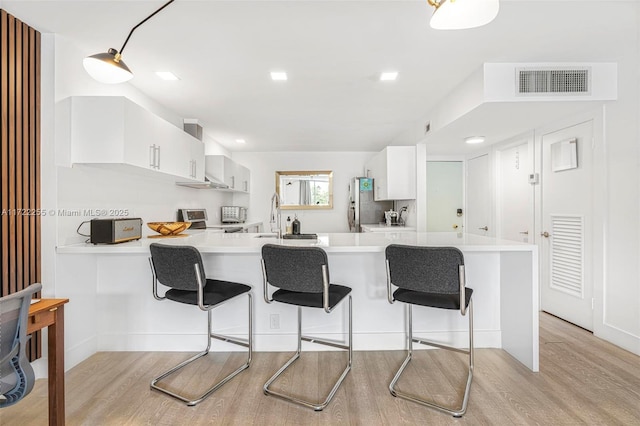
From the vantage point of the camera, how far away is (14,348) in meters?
1.19

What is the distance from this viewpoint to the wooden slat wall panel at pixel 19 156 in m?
1.91

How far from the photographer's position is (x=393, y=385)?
6.45ft

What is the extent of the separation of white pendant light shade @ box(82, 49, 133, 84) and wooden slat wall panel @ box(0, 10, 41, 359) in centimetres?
69

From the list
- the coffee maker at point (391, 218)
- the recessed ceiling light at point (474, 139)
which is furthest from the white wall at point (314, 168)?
the recessed ceiling light at point (474, 139)

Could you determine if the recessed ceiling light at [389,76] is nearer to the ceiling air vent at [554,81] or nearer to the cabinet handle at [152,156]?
the ceiling air vent at [554,81]

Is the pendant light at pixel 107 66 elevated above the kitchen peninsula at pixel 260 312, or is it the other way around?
the pendant light at pixel 107 66

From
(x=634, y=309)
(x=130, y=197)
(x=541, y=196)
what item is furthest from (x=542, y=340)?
(x=130, y=197)

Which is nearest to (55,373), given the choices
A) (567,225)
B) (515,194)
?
(567,225)

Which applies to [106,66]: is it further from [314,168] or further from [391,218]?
[314,168]

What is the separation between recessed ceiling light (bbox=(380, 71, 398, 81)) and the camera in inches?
108

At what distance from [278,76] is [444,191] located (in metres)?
3.59

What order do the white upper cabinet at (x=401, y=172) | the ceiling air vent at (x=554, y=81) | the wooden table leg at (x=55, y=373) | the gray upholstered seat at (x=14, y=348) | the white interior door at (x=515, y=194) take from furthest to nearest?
the white upper cabinet at (x=401, y=172), the white interior door at (x=515, y=194), the ceiling air vent at (x=554, y=81), the wooden table leg at (x=55, y=373), the gray upholstered seat at (x=14, y=348)

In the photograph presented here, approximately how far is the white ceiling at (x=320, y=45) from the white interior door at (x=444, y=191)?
1.57 m

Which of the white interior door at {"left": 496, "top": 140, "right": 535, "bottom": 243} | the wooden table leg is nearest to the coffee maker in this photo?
the white interior door at {"left": 496, "top": 140, "right": 535, "bottom": 243}
